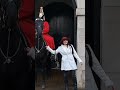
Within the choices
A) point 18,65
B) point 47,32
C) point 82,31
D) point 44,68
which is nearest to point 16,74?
point 18,65

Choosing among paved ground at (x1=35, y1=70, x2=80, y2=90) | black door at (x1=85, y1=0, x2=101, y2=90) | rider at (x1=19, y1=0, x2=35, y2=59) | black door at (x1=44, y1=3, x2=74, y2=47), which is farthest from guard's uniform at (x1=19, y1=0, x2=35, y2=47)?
black door at (x1=85, y1=0, x2=101, y2=90)

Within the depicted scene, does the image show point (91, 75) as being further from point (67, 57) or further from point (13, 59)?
point (13, 59)

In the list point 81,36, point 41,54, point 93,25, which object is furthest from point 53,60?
point 93,25

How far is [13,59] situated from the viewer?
235 cm

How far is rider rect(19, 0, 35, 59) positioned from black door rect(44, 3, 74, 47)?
4.8 inches

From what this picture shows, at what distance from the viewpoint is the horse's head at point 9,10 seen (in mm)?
2156

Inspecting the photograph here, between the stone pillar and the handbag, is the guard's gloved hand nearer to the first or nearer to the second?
the handbag

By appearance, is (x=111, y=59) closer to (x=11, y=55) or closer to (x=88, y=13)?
(x=88, y=13)

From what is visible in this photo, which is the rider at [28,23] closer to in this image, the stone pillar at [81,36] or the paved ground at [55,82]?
the paved ground at [55,82]

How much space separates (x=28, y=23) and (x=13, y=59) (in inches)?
11.6

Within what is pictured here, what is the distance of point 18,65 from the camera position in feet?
7.64

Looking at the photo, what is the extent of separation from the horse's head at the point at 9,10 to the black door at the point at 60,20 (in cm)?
21

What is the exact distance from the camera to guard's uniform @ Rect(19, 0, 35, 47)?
2.21 metres

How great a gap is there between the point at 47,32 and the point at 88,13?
1.06 feet
